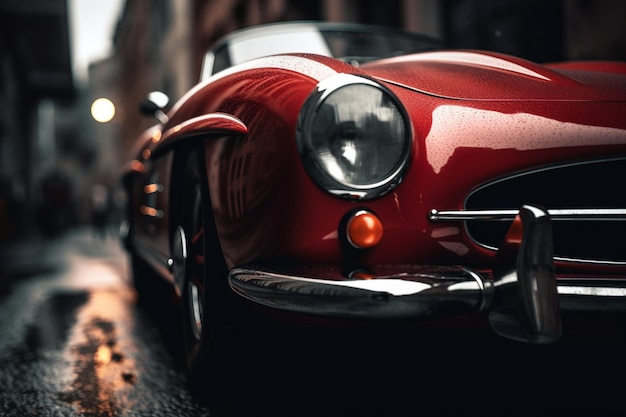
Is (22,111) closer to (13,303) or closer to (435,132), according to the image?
(13,303)

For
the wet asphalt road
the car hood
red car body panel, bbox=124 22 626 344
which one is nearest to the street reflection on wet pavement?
the wet asphalt road

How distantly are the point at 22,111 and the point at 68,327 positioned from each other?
23.1 m

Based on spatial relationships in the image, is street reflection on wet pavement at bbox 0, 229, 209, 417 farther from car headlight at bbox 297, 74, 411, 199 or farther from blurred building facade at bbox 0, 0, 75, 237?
blurred building facade at bbox 0, 0, 75, 237

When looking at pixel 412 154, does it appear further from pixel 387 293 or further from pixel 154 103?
pixel 154 103

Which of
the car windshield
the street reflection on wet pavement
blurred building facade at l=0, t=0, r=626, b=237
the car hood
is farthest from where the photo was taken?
blurred building facade at l=0, t=0, r=626, b=237

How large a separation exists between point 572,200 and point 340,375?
986 millimetres

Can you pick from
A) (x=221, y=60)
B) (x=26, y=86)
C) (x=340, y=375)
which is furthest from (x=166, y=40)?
(x=340, y=375)

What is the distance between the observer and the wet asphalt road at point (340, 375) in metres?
2.05

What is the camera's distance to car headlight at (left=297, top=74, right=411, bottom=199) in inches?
71.3

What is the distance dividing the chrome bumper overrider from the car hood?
1.75 ft

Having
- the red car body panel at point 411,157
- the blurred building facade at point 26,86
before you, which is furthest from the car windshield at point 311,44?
the blurred building facade at point 26,86

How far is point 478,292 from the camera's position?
161 cm

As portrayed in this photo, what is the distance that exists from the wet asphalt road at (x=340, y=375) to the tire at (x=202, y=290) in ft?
0.22

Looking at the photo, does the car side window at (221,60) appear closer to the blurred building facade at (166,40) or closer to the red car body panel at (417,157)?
the red car body panel at (417,157)
